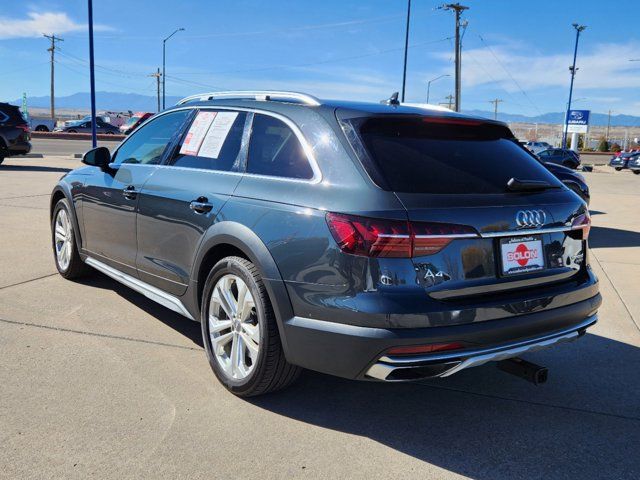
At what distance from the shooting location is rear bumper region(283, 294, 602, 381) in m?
2.73

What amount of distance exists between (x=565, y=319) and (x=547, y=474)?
2.72 ft

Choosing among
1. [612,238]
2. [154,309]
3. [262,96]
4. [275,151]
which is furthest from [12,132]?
[275,151]

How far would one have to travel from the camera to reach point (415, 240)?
8.92 ft

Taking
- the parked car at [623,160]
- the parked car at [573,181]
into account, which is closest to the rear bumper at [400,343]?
the parked car at [573,181]

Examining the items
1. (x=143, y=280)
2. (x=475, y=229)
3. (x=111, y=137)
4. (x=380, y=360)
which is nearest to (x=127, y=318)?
(x=143, y=280)

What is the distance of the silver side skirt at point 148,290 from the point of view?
3973 millimetres

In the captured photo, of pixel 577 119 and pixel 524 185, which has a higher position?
pixel 577 119

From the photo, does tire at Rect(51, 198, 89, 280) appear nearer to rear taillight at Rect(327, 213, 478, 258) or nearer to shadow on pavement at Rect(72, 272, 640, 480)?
shadow on pavement at Rect(72, 272, 640, 480)

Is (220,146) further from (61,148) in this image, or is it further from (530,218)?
(61,148)

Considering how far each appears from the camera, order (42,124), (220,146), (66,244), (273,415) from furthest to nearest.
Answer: (42,124) → (66,244) → (220,146) → (273,415)

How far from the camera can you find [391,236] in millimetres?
2709

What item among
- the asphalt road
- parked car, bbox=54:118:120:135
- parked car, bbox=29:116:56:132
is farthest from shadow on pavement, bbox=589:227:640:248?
parked car, bbox=29:116:56:132

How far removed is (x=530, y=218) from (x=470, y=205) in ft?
1.27

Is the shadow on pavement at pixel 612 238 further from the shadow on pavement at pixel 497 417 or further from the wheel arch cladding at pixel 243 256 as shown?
the wheel arch cladding at pixel 243 256
